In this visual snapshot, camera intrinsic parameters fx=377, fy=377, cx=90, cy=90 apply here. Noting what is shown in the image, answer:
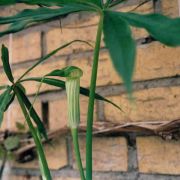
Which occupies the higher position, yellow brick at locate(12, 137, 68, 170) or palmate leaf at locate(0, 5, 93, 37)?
palmate leaf at locate(0, 5, 93, 37)

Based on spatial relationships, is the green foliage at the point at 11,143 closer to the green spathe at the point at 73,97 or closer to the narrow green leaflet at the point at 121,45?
the green spathe at the point at 73,97

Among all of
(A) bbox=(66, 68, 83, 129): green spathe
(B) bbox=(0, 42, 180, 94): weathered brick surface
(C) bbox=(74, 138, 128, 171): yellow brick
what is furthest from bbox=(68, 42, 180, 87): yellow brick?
(A) bbox=(66, 68, 83, 129): green spathe

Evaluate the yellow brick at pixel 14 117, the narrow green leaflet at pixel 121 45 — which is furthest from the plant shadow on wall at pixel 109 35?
the yellow brick at pixel 14 117

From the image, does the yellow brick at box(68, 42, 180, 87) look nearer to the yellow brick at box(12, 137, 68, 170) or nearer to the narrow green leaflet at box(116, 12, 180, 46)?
the yellow brick at box(12, 137, 68, 170)

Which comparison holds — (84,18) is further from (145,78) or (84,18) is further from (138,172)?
(138,172)

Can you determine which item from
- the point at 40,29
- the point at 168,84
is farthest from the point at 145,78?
the point at 40,29

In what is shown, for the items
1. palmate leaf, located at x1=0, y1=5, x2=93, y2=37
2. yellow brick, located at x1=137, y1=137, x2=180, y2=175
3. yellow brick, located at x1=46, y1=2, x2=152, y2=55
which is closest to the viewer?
palmate leaf, located at x1=0, y1=5, x2=93, y2=37

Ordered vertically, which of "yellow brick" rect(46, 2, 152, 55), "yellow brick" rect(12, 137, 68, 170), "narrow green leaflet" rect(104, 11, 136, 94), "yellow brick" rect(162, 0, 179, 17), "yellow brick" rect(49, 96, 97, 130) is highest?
"narrow green leaflet" rect(104, 11, 136, 94)
